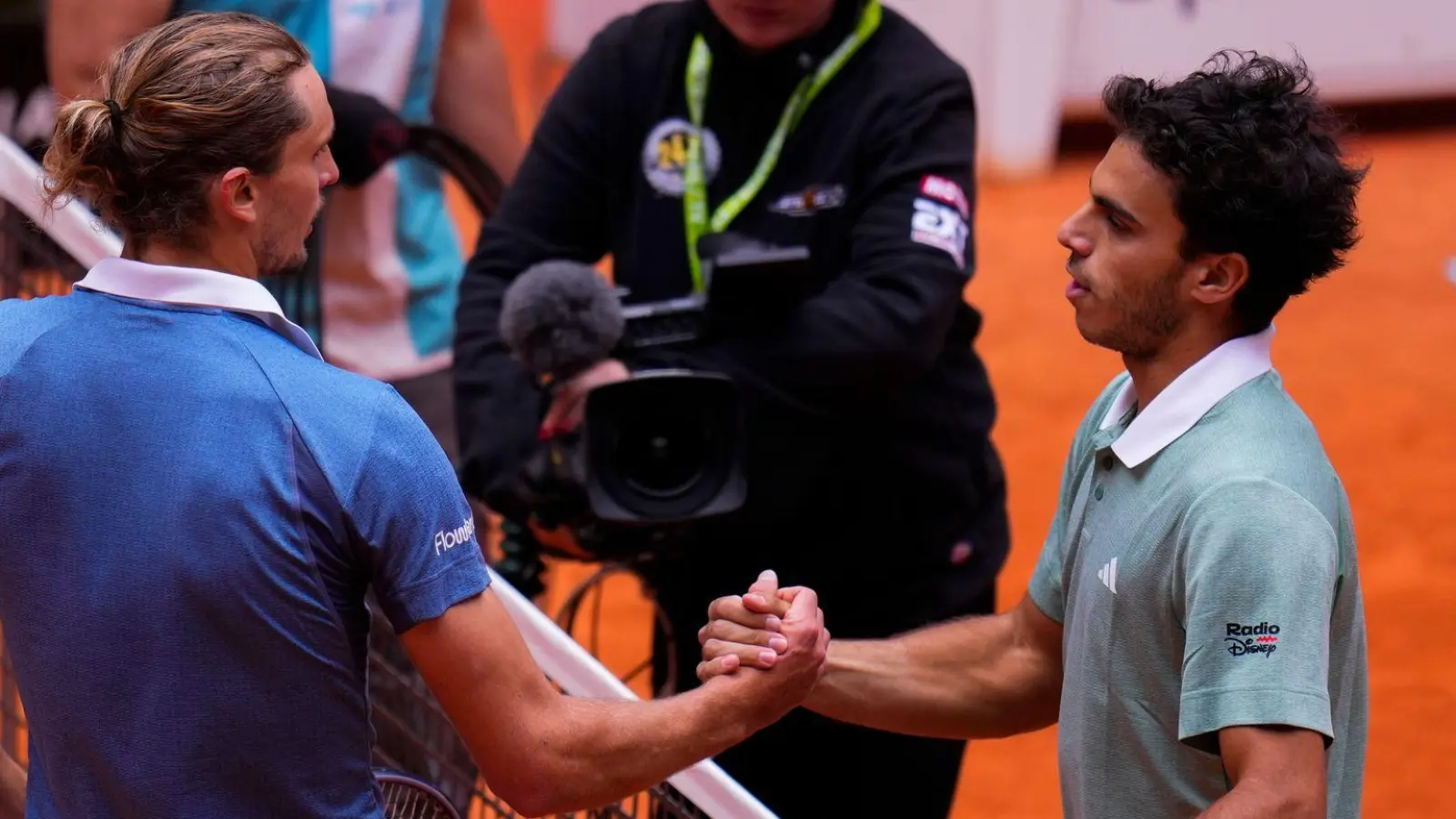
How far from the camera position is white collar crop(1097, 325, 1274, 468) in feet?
6.87

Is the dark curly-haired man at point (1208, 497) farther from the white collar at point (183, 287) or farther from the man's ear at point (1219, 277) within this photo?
the white collar at point (183, 287)

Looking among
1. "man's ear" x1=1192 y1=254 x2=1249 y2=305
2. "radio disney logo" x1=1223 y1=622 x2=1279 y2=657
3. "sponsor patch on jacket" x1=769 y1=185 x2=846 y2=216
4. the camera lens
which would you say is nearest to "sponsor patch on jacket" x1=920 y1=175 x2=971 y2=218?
"sponsor patch on jacket" x1=769 y1=185 x2=846 y2=216

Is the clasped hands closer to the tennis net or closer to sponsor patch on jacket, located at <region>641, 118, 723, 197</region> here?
the tennis net

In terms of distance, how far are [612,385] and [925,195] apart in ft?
2.03

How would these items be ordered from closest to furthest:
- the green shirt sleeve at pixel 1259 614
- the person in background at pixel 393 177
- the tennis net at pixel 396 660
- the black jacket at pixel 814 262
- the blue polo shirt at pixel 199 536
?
the blue polo shirt at pixel 199 536, the green shirt sleeve at pixel 1259 614, the tennis net at pixel 396 660, the black jacket at pixel 814 262, the person in background at pixel 393 177

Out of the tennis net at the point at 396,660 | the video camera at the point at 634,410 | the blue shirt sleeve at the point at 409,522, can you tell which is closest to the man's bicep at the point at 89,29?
the tennis net at the point at 396,660

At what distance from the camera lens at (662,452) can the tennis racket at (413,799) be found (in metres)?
0.61

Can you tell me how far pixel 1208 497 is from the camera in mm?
1978

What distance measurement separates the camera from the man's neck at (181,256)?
1.86 m

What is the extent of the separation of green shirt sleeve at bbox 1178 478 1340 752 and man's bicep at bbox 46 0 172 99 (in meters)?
2.08

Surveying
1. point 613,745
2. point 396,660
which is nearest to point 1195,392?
point 613,745

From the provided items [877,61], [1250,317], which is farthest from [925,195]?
[1250,317]

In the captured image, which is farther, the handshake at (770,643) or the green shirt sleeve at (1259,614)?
the handshake at (770,643)

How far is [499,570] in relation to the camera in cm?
312
